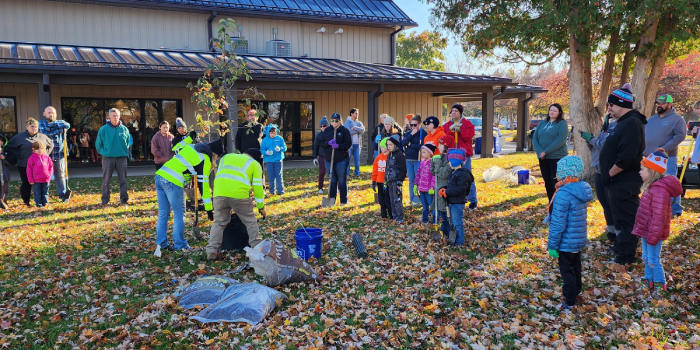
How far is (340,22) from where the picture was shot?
63.0ft

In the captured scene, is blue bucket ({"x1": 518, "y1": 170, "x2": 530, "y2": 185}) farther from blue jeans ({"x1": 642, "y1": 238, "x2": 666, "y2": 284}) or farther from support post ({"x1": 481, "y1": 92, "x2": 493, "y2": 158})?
support post ({"x1": 481, "y1": 92, "x2": 493, "y2": 158})

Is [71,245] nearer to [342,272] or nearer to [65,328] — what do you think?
[65,328]

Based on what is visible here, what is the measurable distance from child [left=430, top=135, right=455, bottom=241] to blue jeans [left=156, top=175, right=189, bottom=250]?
354 cm

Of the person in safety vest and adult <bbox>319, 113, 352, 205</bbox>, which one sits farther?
→ adult <bbox>319, 113, 352, 205</bbox>

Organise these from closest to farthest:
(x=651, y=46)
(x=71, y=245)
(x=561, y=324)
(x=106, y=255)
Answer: (x=561, y=324)
(x=106, y=255)
(x=71, y=245)
(x=651, y=46)

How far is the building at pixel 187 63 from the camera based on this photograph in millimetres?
13445

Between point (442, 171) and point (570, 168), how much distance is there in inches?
96.0

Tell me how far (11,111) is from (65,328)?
43.6ft

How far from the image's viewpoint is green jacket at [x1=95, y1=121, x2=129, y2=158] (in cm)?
931

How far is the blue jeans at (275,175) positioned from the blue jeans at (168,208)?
4.13 meters

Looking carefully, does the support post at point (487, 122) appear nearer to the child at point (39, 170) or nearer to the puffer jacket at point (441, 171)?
the puffer jacket at point (441, 171)

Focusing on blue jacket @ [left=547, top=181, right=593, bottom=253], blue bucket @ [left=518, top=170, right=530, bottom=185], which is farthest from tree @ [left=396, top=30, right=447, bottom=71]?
blue jacket @ [left=547, top=181, right=593, bottom=253]

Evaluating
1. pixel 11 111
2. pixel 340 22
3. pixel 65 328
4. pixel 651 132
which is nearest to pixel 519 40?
pixel 651 132

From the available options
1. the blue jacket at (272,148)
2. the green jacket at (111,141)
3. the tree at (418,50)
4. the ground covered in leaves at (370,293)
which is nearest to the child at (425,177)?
the ground covered in leaves at (370,293)
